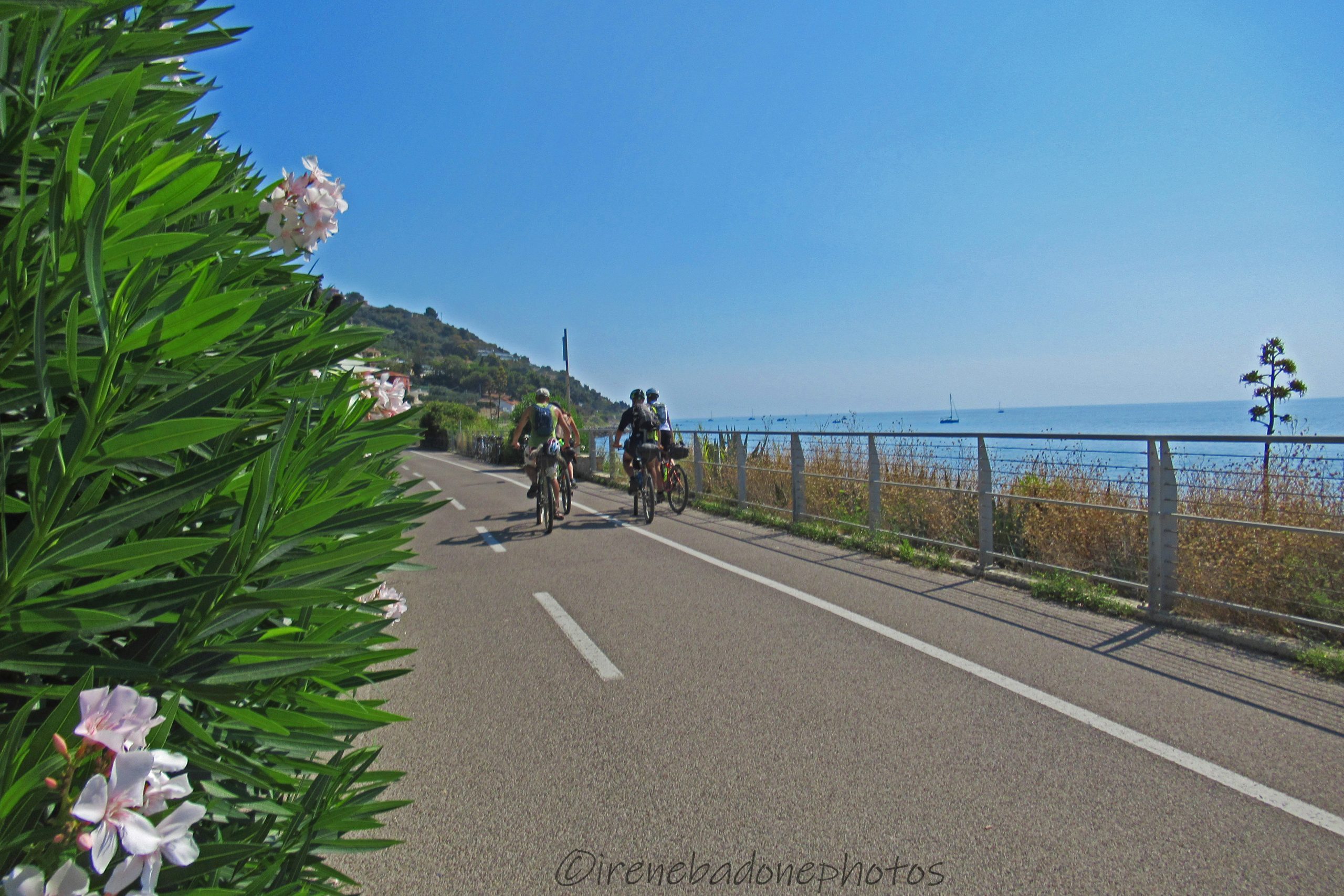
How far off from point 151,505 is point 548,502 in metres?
11.1

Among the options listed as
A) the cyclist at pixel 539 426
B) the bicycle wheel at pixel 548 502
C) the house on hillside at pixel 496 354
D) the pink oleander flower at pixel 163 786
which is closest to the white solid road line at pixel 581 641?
the pink oleander flower at pixel 163 786

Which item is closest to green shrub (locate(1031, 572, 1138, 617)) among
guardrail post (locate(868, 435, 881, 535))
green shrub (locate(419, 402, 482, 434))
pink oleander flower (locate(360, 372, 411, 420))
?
guardrail post (locate(868, 435, 881, 535))

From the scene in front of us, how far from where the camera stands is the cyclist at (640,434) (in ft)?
44.2

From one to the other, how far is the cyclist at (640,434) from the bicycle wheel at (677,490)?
234 mm

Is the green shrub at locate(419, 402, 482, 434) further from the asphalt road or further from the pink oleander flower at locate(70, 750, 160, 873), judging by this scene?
the pink oleander flower at locate(70, 750, 160, 873)

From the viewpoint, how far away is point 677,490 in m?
14.4

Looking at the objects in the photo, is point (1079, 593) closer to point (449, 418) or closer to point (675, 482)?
point (675, 482)

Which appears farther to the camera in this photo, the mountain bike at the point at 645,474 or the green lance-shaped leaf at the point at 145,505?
the mountain bike at the point at 645,474

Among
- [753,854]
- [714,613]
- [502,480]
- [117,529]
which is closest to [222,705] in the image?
[117,529]

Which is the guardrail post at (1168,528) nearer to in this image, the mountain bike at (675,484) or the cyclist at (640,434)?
the cyclist at (640,434)

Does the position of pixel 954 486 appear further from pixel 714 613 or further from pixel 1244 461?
pixel 714 613

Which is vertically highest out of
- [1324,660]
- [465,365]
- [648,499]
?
[465,365]

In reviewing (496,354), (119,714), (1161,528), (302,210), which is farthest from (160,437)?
(496,354)

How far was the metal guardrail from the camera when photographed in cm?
557
